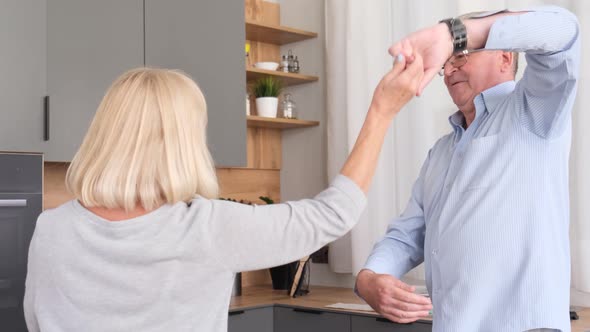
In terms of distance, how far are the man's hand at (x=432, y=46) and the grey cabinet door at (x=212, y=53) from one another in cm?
237

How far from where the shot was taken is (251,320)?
3.66 metres

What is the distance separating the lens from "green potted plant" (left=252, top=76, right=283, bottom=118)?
14.2ft

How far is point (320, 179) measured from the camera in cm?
450

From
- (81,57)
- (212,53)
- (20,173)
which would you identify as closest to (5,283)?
(20,173)

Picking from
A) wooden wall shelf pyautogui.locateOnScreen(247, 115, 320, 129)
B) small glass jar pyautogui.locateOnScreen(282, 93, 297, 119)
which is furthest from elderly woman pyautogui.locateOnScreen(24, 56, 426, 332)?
small glass jar pyautogui.locateOnScreen(282, 93, 297, 119)

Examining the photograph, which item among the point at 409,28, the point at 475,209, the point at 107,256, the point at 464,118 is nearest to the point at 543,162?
the point at 475,209

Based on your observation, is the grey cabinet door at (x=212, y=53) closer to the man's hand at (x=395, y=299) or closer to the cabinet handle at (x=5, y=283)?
the cabinet handle at (x=5, y=283)

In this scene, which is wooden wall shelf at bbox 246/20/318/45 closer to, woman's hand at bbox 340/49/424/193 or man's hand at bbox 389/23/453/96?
man's hand at bbox 389/23/453/96

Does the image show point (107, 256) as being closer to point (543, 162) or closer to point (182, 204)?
point (182, 204)

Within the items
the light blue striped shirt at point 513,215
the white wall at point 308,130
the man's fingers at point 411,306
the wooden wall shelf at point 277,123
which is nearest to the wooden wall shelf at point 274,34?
the white wall at point 308,130

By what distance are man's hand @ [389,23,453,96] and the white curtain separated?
5.98 ft

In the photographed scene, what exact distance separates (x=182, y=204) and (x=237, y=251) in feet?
0.45

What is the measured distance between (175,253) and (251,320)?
2.36 metres

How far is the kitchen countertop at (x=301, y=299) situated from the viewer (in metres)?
3.60
